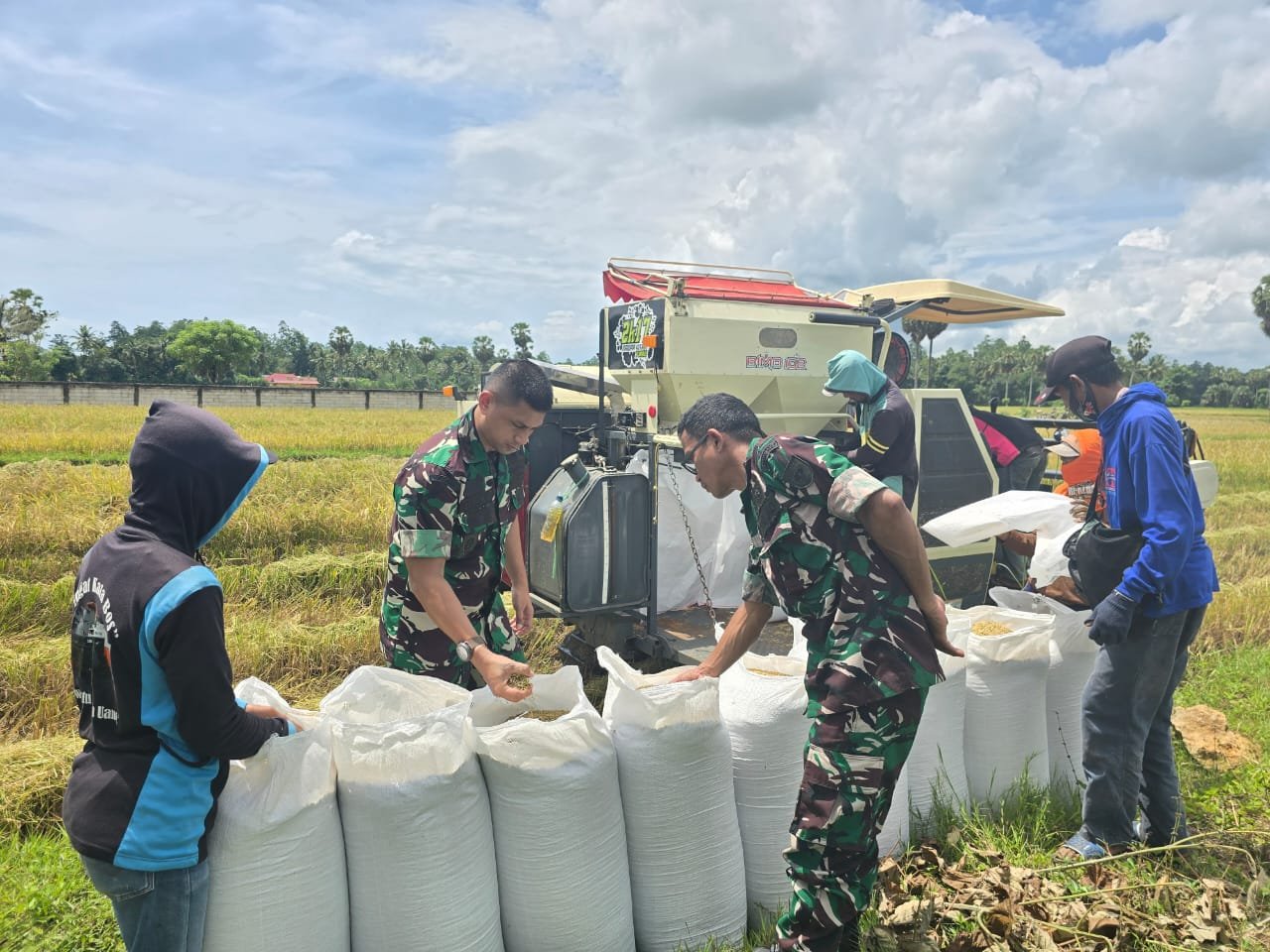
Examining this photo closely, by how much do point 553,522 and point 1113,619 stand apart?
8.33ft

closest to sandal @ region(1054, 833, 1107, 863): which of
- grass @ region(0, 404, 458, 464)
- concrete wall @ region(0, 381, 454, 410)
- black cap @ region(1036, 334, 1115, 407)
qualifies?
black cap @ region(1036, 334, 1115, 407)

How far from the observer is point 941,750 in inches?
124

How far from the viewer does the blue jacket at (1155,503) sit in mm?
2764

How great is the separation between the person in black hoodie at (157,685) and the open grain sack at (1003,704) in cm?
275

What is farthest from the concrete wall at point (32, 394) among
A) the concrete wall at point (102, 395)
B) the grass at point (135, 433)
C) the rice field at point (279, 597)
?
the rice field at point (279, 597)

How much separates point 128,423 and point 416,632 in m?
19.1

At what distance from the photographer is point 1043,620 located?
3.41 meters

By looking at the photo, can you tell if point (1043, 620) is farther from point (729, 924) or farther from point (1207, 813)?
point (729, 924)

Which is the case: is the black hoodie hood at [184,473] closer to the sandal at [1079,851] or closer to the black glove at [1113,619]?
the black glove at [1113,619]

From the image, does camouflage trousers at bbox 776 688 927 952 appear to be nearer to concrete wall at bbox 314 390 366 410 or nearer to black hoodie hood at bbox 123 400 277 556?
black hoodie hood at bbox 123 400 277 556

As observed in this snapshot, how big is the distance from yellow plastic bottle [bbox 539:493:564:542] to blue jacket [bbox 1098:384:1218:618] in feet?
8.12

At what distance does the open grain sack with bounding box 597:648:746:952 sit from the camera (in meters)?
2.40

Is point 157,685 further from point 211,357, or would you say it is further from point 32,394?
point 211,357

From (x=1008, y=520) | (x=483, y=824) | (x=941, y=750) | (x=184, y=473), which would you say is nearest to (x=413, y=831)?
(x=483, y=824)
